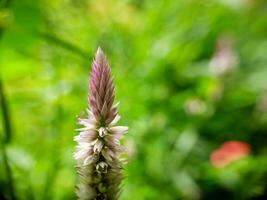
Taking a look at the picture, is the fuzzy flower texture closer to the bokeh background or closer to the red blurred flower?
the bokeh background

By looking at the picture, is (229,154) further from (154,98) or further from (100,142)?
(100,142)

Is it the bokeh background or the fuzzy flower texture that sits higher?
the bokeh background

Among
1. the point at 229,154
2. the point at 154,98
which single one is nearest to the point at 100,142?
the point at 229,154

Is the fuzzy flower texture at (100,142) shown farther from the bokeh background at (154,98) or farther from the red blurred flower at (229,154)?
the red blurred flower at (229,154)

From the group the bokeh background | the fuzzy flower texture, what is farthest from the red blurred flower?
the fuzzy flower texture

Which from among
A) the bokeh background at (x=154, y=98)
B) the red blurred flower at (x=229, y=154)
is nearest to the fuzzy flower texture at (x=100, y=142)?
the bokeh background at (x=154, y=98)

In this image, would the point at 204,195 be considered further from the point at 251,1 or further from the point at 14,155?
the point at 251,1
